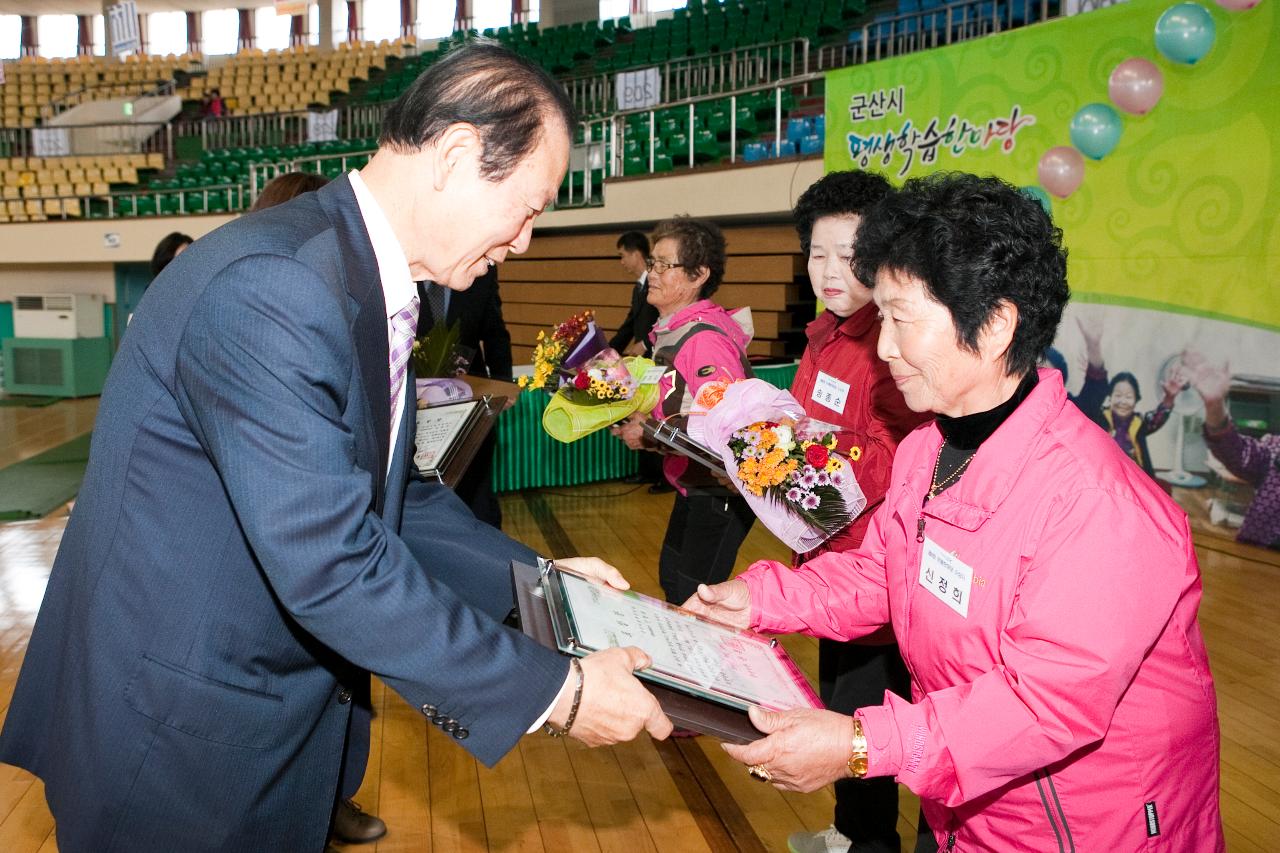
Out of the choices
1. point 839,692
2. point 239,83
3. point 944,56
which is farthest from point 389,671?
point 239,83

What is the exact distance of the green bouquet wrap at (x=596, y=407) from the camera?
2.96 meters

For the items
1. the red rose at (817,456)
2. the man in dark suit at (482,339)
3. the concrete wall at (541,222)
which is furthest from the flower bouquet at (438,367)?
the concrete wall at (541,222)

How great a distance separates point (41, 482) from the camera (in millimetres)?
7488

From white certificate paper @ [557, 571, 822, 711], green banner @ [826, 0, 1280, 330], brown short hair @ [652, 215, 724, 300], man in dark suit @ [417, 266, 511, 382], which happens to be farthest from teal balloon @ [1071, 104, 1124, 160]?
white certificate paper @ [557, 571, 822, 711]

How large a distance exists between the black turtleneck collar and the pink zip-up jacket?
0.09 feet

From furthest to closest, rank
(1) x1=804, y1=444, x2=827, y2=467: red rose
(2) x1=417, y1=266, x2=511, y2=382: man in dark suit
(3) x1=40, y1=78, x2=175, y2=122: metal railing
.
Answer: (3) x1=40, y1=78, x2=175, y2=122: metal railing
(2) x1=417, y1=266, x2=511, y2=382: man in dark suit
(1) x1=804, y1=444, x2=827, y2=467: red rose

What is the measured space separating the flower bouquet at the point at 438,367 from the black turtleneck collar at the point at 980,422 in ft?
6.07

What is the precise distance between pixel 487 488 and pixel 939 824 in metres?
2.85

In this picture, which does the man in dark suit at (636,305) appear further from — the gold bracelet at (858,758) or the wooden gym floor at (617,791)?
the gold bracelet at (858,758)

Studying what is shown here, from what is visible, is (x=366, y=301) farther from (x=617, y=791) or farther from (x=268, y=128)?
(x=268, y=128)

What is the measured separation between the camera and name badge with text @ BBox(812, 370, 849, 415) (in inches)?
89.2

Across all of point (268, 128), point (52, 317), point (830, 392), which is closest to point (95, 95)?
point (268, 128)

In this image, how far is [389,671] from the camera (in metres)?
1.21

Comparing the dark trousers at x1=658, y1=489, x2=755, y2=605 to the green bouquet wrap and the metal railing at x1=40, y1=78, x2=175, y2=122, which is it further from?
the metal railing at x1=40, y1=78, x2=175, y2=122
